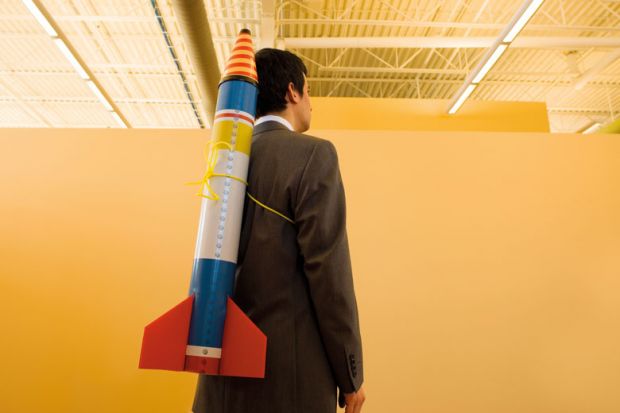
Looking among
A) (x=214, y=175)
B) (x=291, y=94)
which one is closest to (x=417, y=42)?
(x=291, y=94)

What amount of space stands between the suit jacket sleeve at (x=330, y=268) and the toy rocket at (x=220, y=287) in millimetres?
160

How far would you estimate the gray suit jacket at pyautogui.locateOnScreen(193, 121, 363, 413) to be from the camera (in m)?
0.81

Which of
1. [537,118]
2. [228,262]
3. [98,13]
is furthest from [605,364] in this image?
[98,13]

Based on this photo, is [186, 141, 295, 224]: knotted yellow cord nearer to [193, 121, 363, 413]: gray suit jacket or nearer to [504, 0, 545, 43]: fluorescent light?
[193, 121, 363, 413]: gray suit jacket

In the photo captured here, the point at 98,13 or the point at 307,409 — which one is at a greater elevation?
the point at 98,13

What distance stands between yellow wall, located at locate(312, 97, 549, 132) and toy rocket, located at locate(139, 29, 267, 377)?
10.8 ft

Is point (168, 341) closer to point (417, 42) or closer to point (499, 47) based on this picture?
point (499, 47)

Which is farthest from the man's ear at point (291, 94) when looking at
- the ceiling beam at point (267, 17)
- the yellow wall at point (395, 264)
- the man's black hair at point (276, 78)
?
the ceiling beam at point (267, 17)

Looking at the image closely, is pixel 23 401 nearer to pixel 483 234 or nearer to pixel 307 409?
pixel 307 409

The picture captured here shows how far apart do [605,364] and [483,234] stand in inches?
51.9

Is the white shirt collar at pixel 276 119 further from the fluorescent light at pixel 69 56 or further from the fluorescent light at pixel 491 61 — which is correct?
the fluorescent light at pixel 69 56

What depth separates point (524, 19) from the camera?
10.2 ft

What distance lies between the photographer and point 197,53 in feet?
9.27

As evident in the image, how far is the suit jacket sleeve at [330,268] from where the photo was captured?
2.75ft
